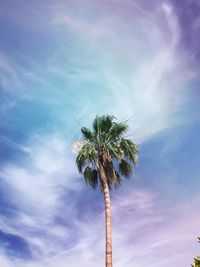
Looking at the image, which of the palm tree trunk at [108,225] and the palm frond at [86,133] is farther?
the palm frond at [86,133]

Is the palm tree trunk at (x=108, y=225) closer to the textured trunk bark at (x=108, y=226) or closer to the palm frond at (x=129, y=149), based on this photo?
the textured trunk bark at (x=108, y=226)

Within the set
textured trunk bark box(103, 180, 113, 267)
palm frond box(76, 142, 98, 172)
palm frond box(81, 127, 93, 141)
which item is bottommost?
textured trunk bark box(103, 180, 113, 267)

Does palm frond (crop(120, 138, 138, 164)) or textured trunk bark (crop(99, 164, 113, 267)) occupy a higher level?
palm frond (crop(120, 138, 138, 164))

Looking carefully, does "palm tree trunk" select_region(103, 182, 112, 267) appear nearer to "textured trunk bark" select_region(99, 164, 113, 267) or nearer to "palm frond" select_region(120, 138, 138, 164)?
"textured trunk bark" select_region(99, 164, 113, 267)

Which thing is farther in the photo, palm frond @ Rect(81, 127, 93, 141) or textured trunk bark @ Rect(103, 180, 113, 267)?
palm frond @ Rect(81, 127, 93, 141)

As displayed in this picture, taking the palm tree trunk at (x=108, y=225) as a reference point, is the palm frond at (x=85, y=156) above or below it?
above

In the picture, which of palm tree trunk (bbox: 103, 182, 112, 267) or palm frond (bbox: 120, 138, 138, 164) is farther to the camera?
palm frond (bbox: 120, 138, 138, 164)

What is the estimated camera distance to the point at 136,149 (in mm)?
26547

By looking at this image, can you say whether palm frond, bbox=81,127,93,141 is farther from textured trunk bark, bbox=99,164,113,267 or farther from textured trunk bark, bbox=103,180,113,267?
textured trunk bark, bbox=103,180,113,267

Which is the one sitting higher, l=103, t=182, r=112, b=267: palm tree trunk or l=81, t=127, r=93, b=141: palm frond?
l=81, t=127, r=93, b=141: palm frond

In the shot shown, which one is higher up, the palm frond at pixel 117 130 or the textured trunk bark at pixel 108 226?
the palm frond at pixel 117 130

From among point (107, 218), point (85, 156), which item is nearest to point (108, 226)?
point (107, 218)

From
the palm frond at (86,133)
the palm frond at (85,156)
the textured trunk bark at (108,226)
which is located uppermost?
the palm frond at (86,133)

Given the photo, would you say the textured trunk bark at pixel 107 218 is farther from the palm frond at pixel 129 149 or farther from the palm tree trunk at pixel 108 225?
the palm frond at pixel 129 149
